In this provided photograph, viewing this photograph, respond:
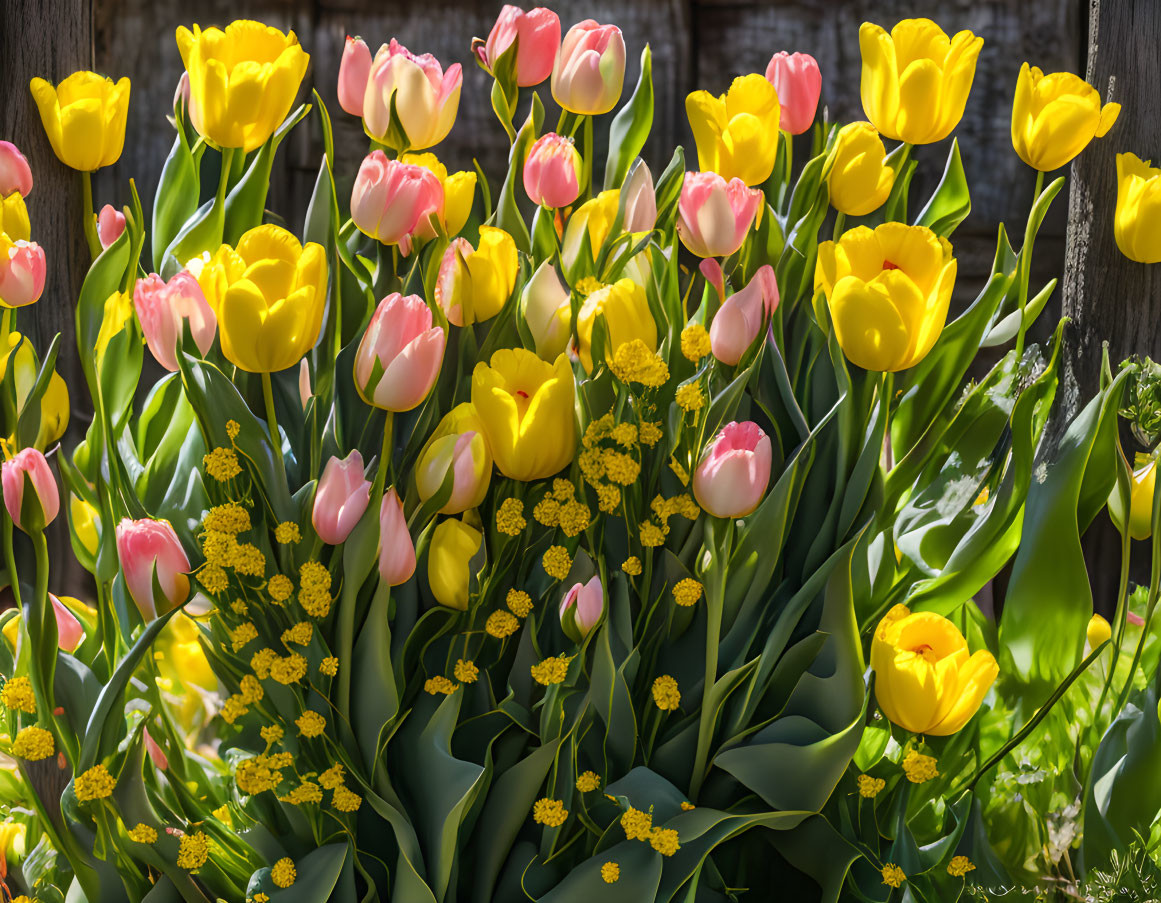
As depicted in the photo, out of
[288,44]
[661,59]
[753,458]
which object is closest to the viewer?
[753,458]

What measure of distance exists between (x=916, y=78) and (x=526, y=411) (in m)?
0.28

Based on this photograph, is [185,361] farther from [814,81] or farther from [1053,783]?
[1053,783]

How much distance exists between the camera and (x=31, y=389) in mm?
572

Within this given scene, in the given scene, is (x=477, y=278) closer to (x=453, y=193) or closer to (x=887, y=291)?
(x=453, y=193)

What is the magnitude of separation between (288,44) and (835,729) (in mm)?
453

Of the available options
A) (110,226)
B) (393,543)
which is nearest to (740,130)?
(393,543)

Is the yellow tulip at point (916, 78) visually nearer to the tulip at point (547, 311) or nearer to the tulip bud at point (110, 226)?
the tulip at point (547, 311)

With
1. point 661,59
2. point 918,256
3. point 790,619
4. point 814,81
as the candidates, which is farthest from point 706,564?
point 661,59

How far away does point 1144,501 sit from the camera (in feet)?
2.05

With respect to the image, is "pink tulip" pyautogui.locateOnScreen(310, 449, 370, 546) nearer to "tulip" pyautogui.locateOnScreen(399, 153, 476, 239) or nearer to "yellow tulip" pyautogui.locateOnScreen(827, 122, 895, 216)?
"tulip" pyautogui.locateOnScreen(399, 153, 476, 239)

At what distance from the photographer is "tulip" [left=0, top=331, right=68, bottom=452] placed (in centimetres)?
56

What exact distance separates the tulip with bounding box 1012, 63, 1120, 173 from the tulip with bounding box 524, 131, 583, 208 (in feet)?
0.86

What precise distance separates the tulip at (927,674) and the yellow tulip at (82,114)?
510mm

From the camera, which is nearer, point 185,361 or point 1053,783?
point 185,361
